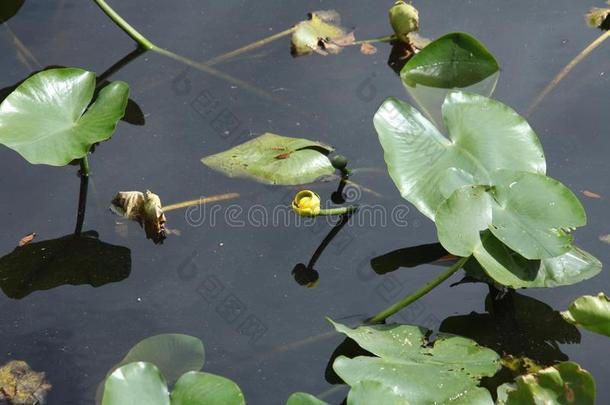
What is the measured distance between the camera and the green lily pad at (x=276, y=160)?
2277mm

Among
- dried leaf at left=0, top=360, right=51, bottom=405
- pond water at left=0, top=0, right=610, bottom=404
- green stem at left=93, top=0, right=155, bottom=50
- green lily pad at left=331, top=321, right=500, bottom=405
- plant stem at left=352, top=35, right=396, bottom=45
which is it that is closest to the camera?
green lily pad at left=331, top=321, right=500, bottom=405

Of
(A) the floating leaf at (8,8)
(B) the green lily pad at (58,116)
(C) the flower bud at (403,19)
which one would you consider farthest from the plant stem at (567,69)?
(A) the floating leaf at (8,8)

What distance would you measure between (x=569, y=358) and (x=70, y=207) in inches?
49.6

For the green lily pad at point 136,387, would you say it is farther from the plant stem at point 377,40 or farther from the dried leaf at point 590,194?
the plant stem at point 377,40

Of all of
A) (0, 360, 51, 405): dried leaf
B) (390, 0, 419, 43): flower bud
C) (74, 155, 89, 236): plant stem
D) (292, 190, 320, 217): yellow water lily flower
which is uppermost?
(390, 0, 419, 43): flower bud

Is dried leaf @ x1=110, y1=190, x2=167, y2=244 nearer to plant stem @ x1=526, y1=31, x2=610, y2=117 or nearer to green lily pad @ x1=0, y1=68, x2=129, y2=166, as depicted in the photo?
green lily pad @ x1=0, y1=68, x2=129, y2=166

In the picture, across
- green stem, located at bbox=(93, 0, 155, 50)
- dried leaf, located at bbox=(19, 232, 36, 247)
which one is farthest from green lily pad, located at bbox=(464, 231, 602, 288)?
green stem, located at bbox=(93, 0, 155, 50)

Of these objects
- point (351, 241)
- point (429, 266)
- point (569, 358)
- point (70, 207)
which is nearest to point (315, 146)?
point (351, 241)

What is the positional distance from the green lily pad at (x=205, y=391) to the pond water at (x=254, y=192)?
9.2 inches

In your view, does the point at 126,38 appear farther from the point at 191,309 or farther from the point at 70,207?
the point at 191,309

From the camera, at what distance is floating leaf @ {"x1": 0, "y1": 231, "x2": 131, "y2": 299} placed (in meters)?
2.16

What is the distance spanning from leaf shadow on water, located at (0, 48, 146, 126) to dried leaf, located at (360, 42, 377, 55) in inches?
26.3

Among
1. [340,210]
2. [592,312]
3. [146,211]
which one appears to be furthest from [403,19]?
[592,312]

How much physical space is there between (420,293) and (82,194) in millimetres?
921
